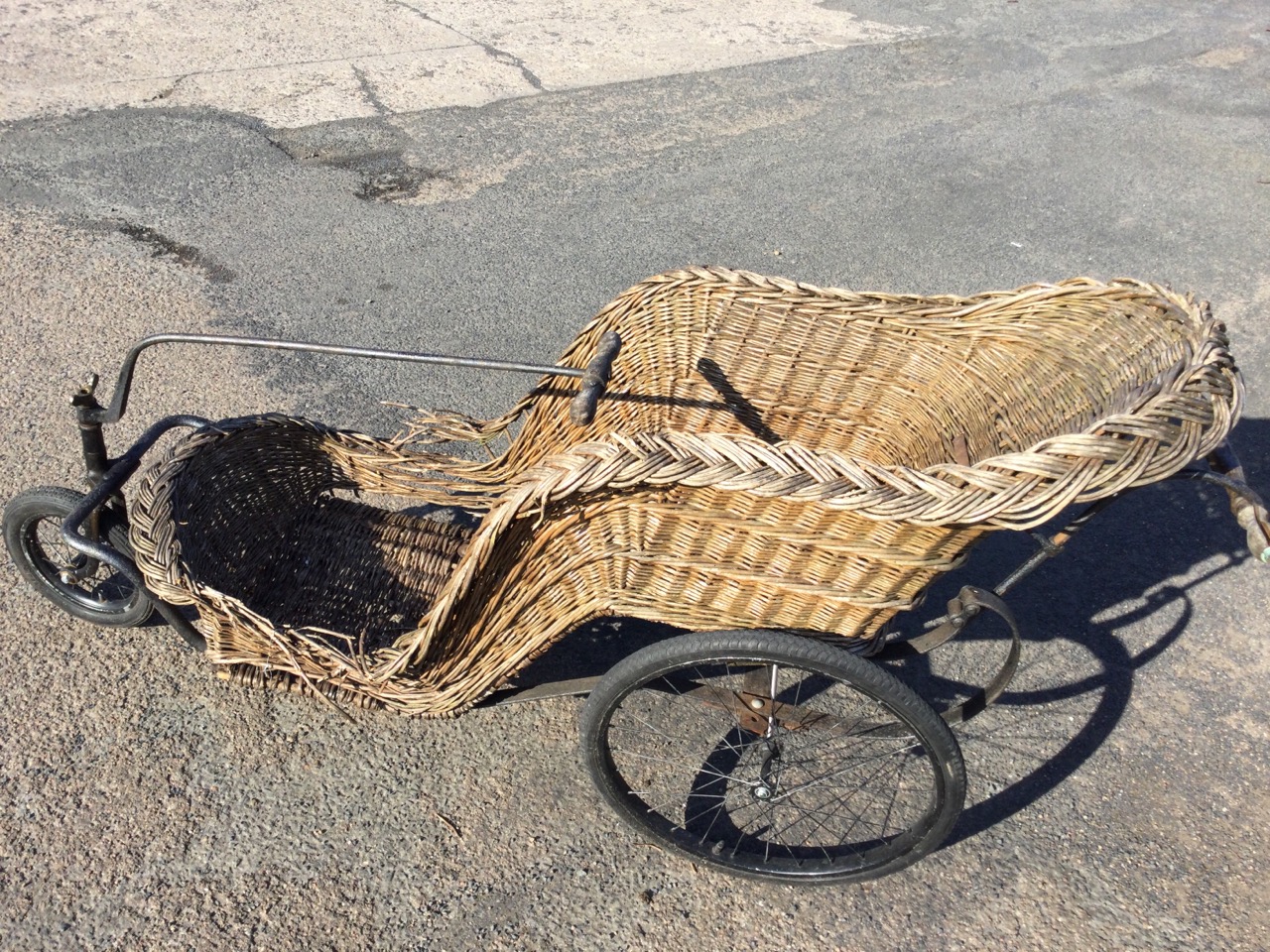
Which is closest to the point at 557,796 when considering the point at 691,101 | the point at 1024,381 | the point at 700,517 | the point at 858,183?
the point at 700,517

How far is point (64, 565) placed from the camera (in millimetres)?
2889

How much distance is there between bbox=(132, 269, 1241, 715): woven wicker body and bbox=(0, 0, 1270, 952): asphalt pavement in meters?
0.37

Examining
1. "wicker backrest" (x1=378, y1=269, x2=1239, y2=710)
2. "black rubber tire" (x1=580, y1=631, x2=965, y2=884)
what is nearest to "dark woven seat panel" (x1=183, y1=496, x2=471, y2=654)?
"wicker backrest" (x1=378, y1=269, x2=1239, y2=710)

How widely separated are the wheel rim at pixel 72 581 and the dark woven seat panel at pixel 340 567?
12.2 inches

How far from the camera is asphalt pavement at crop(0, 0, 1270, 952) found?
2.37m

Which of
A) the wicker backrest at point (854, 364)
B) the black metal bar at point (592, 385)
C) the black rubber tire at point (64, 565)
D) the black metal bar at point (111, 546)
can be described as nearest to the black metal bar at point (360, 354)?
the black metal bar at point (592, 385)

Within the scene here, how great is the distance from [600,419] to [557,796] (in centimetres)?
104

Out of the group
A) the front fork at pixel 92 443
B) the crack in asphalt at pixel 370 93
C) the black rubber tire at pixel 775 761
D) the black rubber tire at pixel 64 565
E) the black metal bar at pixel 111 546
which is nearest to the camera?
the black rubber tire at pixel 775 761

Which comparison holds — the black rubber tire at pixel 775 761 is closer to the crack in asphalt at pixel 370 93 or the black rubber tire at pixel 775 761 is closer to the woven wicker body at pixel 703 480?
the woven wicker body at pixel 703 480

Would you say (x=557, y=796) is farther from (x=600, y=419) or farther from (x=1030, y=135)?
(x=1030, y=135)

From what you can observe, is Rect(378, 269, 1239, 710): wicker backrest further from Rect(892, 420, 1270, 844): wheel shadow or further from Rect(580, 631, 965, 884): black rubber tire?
Rect(892, 420, 1270, 844): wheel shadow

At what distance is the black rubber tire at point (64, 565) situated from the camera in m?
2.62

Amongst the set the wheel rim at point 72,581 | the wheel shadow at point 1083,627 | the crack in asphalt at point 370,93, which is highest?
the crack in asphalt at point 370,93

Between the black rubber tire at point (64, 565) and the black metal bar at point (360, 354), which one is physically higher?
the black metal bar at point (360, 354)
